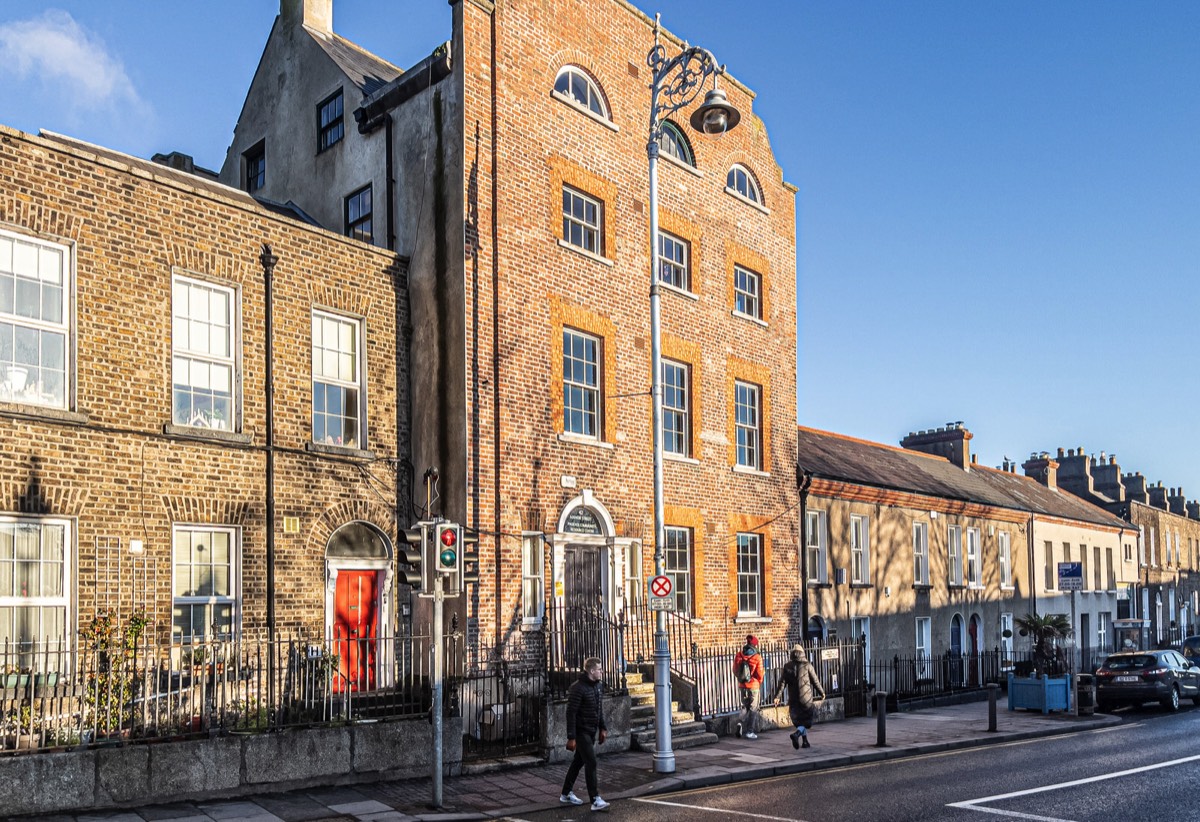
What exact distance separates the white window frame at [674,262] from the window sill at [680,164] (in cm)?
145

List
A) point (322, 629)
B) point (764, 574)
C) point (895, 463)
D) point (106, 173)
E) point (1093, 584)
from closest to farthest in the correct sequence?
1. point (106, 173)
2. point (322, 629)
3. point (764, 574)
4. point (895, 463)
5. point (1093, 584)

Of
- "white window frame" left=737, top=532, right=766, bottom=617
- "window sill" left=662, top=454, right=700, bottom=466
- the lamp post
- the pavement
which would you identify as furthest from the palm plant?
the lamp post

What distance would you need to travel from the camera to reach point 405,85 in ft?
63.2

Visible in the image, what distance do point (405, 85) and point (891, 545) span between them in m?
18.2

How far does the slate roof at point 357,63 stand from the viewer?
70.2ft

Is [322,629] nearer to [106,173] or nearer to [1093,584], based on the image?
[106,173]

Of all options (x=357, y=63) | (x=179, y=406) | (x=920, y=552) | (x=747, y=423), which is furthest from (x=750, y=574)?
(x=357, y=63)

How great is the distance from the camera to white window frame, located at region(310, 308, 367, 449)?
1717 cm

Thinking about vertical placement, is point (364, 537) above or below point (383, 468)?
below

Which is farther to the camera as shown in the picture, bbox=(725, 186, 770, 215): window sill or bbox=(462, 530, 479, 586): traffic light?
bbox=(725, 186, 770, 215): window sill

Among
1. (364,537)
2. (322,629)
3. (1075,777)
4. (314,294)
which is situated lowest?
(1075,777)

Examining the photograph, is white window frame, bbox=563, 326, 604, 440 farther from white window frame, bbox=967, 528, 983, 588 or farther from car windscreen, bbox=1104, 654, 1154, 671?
white window frame, bbox=967, 528, 983, 588

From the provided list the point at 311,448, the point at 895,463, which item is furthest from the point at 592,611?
the point at 895,463

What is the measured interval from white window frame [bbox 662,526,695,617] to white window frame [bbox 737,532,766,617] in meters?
1.85
